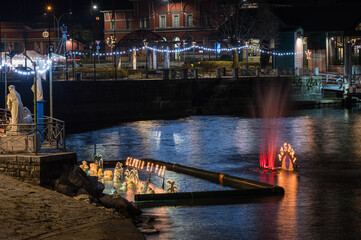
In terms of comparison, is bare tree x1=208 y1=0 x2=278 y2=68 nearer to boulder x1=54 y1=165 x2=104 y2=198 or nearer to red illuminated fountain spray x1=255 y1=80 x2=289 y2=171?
red illuminated fountain spray x1=255 y1=80 x2=289 y2=171

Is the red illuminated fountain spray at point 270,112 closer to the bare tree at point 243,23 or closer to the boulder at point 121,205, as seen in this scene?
the bare tree at point 243,23

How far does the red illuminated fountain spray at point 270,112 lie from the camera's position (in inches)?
1342

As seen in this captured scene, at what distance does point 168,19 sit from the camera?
94.9 meters

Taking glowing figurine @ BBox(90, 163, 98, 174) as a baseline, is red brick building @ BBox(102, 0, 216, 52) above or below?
above

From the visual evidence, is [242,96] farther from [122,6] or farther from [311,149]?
[122,6]

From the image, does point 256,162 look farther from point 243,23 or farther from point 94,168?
point 243,23

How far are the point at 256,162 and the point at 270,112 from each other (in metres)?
29.7

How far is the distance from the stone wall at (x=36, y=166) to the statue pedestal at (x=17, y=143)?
62cm

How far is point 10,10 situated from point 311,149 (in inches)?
3665

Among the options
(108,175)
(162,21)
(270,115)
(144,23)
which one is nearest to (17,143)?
(108,175)

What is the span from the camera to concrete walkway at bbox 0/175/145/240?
14203 millimetres

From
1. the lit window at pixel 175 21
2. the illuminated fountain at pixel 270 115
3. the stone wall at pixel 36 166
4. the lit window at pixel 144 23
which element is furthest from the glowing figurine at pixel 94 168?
the lit window at pixel 144 23

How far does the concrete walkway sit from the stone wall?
0.54 meters

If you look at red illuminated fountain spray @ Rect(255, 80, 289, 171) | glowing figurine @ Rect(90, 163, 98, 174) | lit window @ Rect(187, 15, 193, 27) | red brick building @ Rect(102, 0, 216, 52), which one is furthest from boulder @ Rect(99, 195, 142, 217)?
lit window @ Rect(187, 15, 193, 27)
